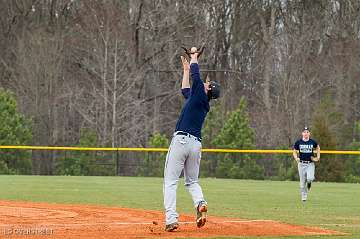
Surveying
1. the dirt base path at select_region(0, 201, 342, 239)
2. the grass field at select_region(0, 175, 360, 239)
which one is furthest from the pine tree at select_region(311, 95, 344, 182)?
the dirt base path at select_region(0, 201, 342, 239)

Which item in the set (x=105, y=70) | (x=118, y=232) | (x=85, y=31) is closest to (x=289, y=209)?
(x=118, y=232)

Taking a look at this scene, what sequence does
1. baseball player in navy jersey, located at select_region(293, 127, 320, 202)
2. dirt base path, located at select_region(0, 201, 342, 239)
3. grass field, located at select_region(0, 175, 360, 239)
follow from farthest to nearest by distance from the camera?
baseball player in navy jersey, located at select_region(293, 127, 320, 202), grass field, located at select_region(0, 175, 360, 239), dirt base path, located at select_region(0, 201, 342, 239)

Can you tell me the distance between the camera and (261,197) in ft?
74.7

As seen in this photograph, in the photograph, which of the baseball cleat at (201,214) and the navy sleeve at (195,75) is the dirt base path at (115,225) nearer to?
the baseball cleat at (201,214)

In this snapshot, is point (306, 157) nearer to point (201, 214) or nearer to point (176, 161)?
point (201, 214)

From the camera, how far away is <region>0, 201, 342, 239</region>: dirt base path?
11453 millimetres

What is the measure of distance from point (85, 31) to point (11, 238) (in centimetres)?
4005

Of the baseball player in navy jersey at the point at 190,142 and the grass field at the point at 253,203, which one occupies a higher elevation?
the baseball player in navy jersey at the point at 190,142

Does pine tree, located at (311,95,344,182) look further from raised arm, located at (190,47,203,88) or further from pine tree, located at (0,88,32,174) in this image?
raised arm, located at (190,47,203,88)

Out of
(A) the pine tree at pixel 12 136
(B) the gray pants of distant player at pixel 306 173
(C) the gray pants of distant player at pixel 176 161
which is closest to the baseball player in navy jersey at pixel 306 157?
(B) the gray pants of distant player at pixel 306 173

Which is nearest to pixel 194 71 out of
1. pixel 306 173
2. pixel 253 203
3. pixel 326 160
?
pixel 253 203

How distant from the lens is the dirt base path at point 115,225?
11453mm

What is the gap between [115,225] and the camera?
12.6 metres

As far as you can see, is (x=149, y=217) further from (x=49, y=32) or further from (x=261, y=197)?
(x=49, y=32)
